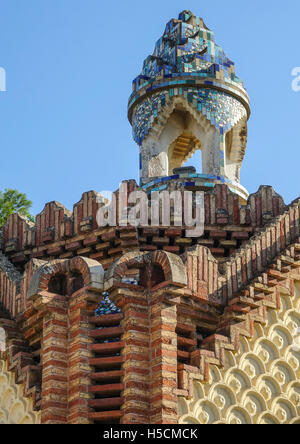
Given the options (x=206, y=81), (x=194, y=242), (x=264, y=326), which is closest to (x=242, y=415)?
(x=264, y=326)

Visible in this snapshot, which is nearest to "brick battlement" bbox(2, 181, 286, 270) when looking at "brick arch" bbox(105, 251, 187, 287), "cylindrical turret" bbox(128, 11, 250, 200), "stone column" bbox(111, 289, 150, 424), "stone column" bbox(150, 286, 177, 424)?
"brick arch" bbox(105, 251, 187, 287)

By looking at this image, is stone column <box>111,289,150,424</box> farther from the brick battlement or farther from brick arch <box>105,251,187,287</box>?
the brick battlement

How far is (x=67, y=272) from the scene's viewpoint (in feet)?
54.1

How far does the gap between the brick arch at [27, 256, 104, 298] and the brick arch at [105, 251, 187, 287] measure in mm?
155

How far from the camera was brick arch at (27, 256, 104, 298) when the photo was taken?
53.0 ft

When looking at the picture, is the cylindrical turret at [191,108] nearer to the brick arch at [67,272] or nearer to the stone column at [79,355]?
A: the brick arch at [67,272]

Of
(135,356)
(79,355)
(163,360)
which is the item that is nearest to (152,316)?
(135,356)

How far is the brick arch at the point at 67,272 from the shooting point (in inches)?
636

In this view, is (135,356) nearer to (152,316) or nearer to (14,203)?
(152,316)

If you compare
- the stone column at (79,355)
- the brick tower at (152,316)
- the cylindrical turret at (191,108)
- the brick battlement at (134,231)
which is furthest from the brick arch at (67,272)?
the cylindrical turret at (191,108)

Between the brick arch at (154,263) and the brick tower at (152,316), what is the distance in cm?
2

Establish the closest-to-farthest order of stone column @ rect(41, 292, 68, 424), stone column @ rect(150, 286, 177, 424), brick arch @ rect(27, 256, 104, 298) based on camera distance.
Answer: stone column @ rect(150, 286, 177, 424) < stone column @ rect(41, 292, 68, 424) < brick arch @ rect(27, 256, 104, 298)

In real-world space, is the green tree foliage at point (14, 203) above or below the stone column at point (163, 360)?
above
